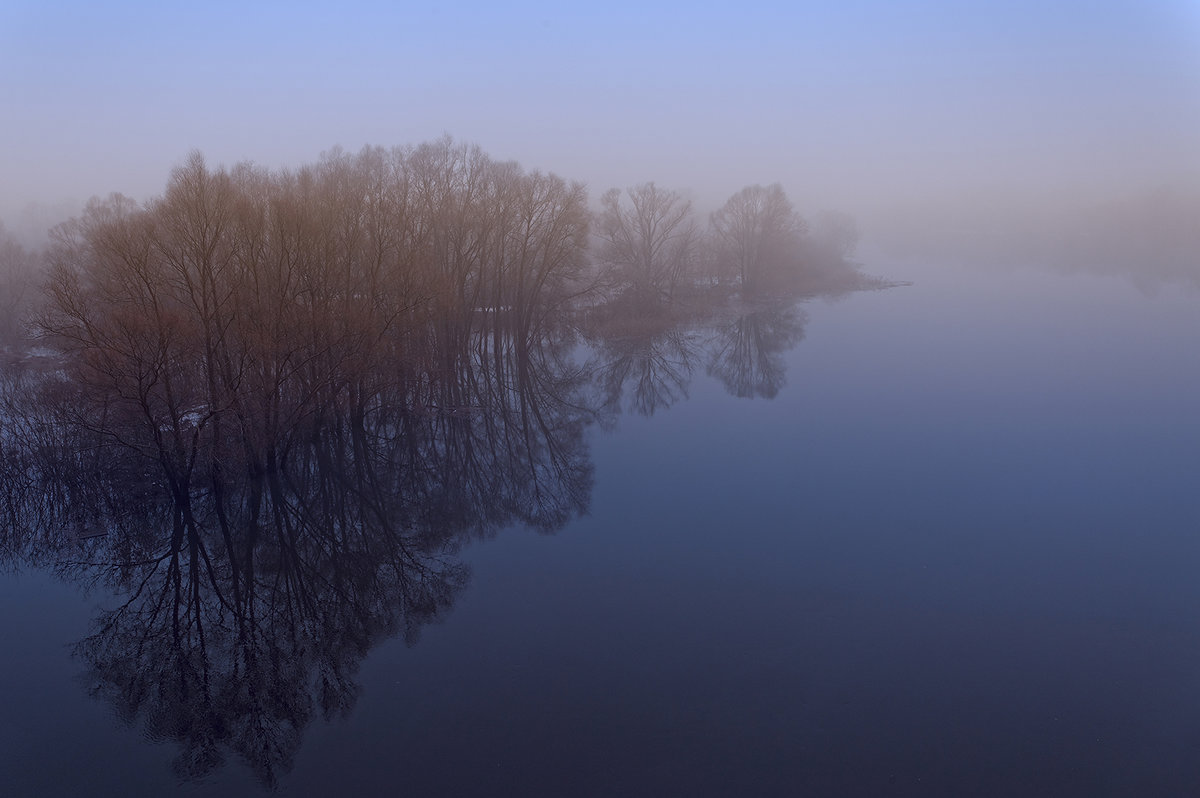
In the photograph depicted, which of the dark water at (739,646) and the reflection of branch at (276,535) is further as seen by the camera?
the reflection of branch at (276,535)

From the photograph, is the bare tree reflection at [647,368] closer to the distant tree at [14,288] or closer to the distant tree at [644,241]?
the distant tree at [644,241]

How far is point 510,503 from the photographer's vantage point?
12.3 m

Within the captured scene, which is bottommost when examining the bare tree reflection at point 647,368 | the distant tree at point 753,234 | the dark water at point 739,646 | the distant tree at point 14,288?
Result: the dark water at point 739,646

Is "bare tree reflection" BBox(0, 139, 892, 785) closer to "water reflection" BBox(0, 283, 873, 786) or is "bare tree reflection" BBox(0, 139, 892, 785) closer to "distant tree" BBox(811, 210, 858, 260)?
"water reflection" BBox(0, 283, 873, 786)

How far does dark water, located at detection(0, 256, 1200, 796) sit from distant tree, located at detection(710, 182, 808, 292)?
20519 mm

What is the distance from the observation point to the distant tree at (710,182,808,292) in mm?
34375

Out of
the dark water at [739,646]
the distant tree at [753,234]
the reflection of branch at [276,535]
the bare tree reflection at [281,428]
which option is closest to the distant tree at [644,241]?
the distant tree at [753,234]

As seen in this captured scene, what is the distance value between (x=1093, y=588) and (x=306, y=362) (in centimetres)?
1169

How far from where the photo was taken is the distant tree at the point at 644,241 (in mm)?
30469

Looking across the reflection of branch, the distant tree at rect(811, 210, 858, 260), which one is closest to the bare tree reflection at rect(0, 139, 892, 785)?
the reflection of branch

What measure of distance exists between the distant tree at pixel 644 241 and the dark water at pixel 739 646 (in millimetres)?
16568

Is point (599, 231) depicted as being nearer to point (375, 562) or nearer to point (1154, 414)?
point (1154, 414)

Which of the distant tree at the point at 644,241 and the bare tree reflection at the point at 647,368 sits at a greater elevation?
the distant tree at the point at 644,241

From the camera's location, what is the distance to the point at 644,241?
31.0 meters
